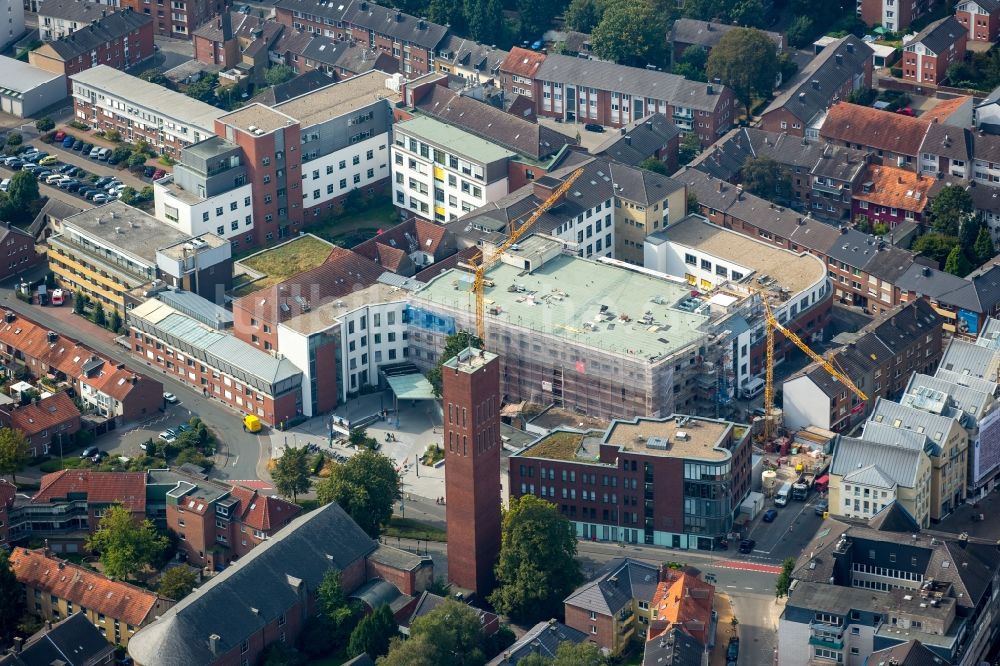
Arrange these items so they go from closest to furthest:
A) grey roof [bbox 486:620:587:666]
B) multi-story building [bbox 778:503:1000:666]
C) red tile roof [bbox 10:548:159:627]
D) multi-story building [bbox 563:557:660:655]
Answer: grey roof [bbox 486:620:587:666], multi-story building [bbox 778:503:1000:666], multi-story building [bbox 563:557:660:655], red tile roof [bbox 10:548:159:627]

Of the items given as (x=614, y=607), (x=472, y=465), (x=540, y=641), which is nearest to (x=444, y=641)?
(x=540, y=641)

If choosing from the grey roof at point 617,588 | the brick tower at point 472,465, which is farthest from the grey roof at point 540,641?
the brick tower at point 472,465

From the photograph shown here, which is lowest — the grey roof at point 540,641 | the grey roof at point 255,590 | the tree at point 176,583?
the grey roof at point 540,641

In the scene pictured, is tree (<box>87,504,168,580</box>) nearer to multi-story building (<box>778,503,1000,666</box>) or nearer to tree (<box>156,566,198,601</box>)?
tree (<box>156,566,198,601</box>)

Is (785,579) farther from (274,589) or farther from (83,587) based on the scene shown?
(83,587)

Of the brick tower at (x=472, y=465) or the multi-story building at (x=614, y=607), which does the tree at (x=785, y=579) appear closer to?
the multi-story building at (x=614, y=607)

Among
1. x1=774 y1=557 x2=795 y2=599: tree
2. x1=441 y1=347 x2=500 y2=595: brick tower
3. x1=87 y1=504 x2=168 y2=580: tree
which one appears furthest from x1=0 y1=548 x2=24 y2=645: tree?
x1=774 y1=557 x2=795 y2=599: tree
